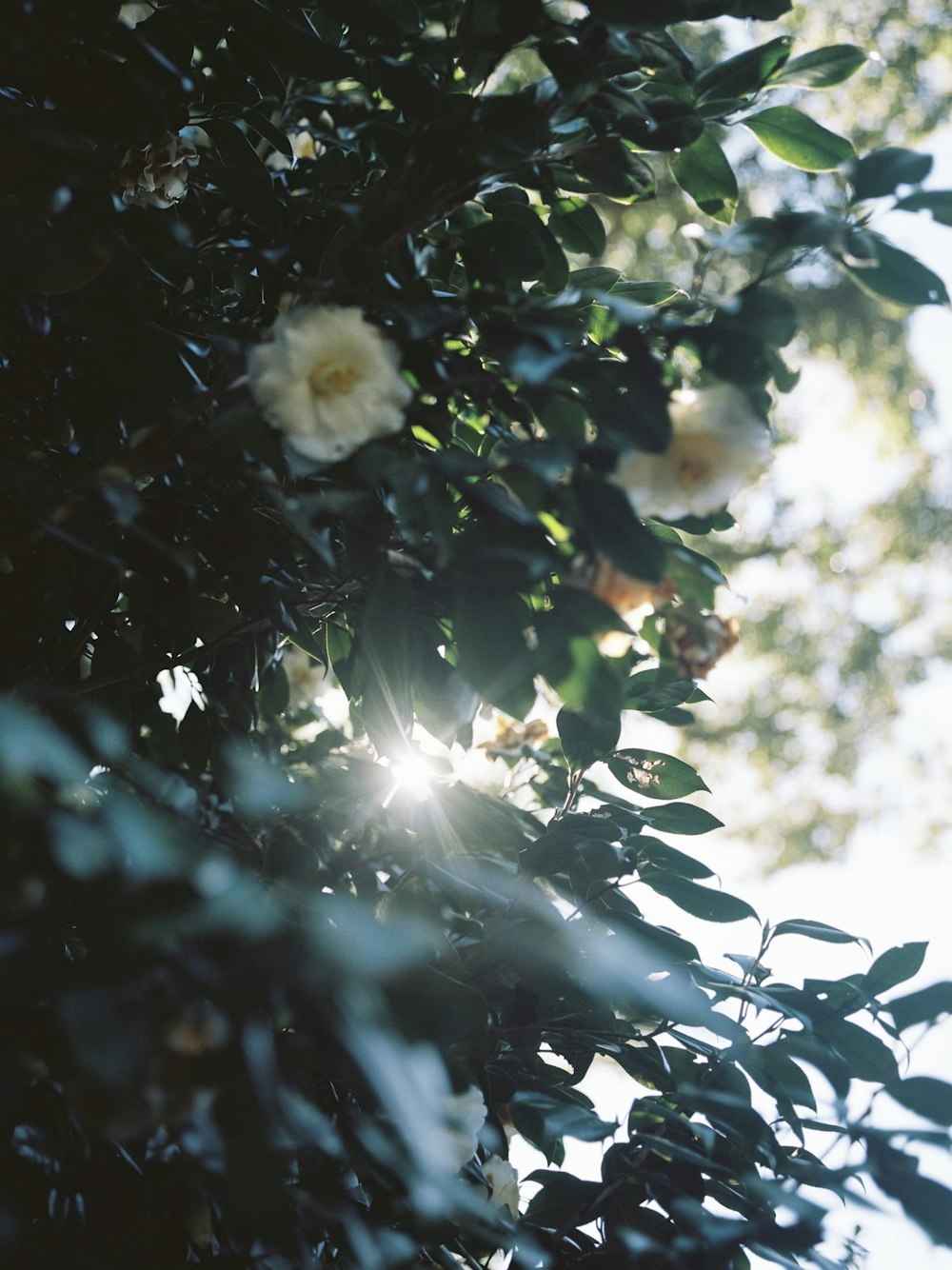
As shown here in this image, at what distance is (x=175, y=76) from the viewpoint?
771 mm

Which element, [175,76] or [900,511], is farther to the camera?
[900,511]

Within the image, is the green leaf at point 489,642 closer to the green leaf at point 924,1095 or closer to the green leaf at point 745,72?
the green leaf at point 924,1095

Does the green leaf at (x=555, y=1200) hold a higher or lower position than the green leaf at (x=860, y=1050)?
lower

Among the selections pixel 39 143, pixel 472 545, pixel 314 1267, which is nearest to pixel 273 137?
pixel 39 143

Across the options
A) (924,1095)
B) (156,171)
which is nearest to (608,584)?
(924,1095)

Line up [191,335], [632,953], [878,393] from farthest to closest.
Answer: [878,393] → [191,335] → [632,953]

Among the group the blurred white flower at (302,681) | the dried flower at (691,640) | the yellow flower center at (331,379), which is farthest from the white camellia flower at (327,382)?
the blurred white flower at (302,681)

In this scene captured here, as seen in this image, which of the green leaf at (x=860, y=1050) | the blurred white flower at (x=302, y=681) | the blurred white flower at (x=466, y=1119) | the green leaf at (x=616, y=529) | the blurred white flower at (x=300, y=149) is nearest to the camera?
the green leaf at (x=616, y=529)

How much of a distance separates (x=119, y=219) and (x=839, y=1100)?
0.88 m

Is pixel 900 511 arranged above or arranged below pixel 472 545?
above

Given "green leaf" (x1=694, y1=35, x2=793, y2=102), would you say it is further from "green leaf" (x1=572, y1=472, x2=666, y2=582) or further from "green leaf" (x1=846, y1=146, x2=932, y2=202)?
"green leaf" (x1=572, y1=472, x2=666, y2=582)

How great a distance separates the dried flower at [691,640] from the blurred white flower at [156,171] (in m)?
0.71

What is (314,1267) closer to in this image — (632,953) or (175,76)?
(632,953)

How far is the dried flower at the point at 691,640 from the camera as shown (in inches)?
25.6
